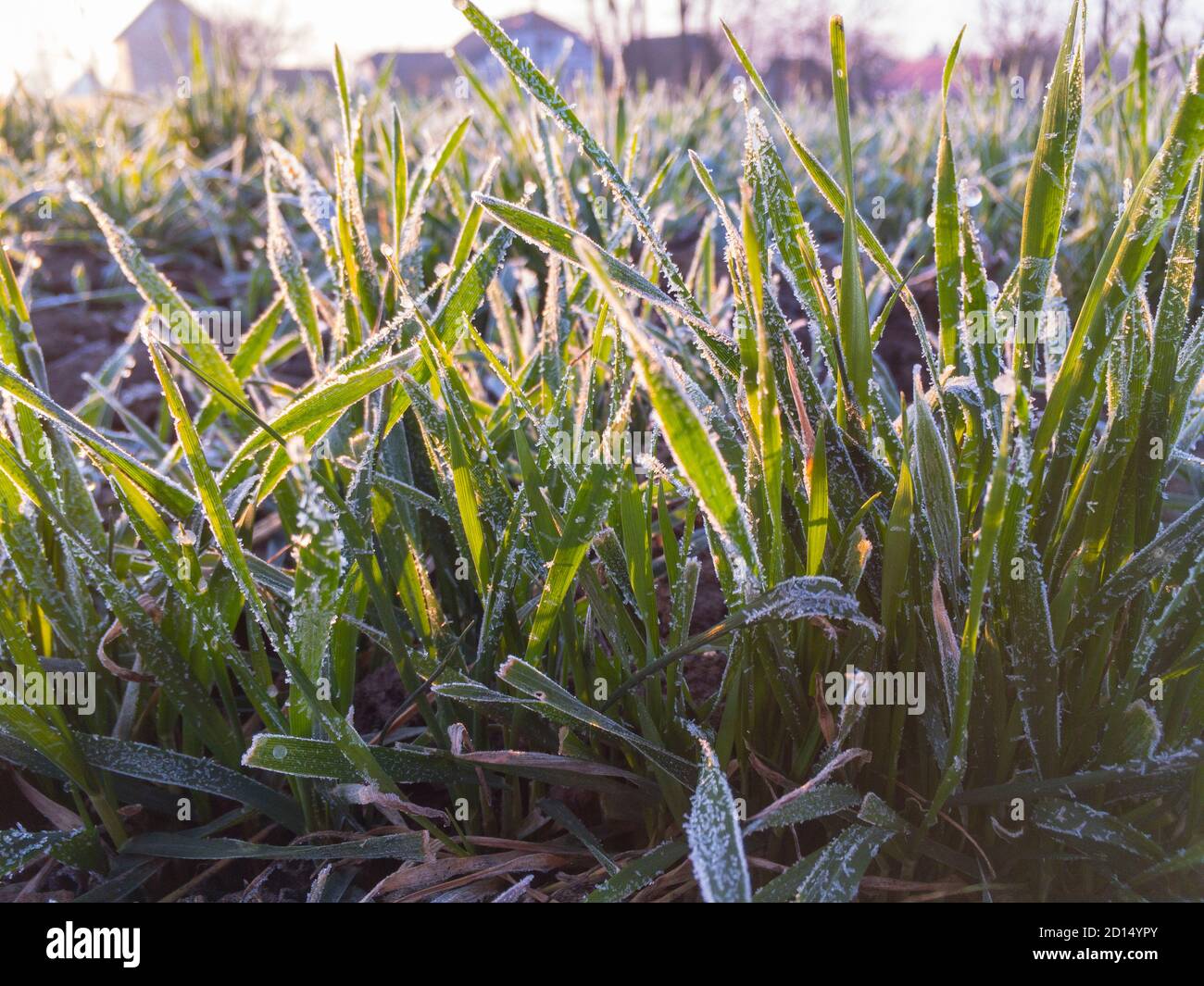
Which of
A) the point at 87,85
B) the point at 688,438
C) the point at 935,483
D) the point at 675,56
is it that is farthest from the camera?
the point at 675,56

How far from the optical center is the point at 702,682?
33.5 inches

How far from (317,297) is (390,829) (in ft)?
2.24

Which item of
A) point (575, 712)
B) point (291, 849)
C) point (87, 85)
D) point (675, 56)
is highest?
point (675, 56)

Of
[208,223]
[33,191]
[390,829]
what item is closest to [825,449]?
[390,829]

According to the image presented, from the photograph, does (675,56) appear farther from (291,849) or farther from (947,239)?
(291,849)

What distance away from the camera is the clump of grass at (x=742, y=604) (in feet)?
1.93

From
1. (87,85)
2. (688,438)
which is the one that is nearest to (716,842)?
(688,438)

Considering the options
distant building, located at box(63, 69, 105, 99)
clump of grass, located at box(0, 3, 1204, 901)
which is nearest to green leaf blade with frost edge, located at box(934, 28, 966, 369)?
clump of grass, located at box(0, 3, 1204, 901)

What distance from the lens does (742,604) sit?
60cm

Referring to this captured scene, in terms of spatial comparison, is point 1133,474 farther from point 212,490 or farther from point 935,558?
point 212,490

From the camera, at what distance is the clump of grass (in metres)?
0.59

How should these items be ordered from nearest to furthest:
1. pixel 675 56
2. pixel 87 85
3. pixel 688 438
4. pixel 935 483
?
pixel 688 438 < pixel 935 483 < pixel 87 85 < pixel 675 56

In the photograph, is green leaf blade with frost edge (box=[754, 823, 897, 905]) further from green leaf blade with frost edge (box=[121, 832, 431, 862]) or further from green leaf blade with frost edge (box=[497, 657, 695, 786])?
green leaf blade with frost edge (box=[121, 832, 431, 862])
